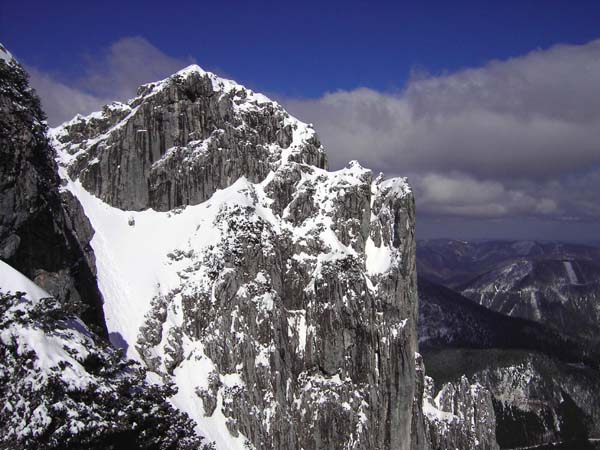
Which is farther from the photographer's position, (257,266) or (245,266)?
(257,266)

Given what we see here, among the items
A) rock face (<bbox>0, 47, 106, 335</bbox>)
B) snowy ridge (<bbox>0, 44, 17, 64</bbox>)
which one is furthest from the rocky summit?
snowy ridge (<bbox>0, 44, 17, 64</bbox>)

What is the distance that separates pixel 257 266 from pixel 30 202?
43939 millimetres

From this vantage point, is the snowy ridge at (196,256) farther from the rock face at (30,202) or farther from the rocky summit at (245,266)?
the rock face at (30,202)

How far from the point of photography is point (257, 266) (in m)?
85.6

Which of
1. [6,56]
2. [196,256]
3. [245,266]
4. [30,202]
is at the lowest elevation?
[30,202]

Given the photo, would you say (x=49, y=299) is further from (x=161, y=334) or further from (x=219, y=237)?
(x=219, y=237)

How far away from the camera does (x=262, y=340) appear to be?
8162cm

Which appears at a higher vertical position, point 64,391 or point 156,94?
point 156,94

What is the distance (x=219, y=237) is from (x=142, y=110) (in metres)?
30.3

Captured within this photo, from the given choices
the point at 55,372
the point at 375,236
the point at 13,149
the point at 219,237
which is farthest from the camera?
the point at 375,236

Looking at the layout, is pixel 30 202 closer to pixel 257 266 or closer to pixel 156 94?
pixel 257 266

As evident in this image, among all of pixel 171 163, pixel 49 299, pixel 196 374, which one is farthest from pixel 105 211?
pixel 49 299

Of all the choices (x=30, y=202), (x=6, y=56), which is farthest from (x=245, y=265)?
(x=6, y=56)

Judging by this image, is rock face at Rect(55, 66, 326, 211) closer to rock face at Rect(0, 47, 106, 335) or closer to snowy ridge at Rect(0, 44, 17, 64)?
rock face at Rect(0, 47, 106, 335)
